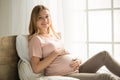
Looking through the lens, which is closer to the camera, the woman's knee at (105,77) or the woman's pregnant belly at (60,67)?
the woman's knee at (105,77)

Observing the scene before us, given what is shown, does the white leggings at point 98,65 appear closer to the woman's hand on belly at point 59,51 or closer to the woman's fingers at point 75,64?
the woman's fingers at point 75,64

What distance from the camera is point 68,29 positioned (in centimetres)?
295

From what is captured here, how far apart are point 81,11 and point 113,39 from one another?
478mm

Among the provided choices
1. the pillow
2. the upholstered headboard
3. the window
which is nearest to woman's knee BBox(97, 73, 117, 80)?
the pillow

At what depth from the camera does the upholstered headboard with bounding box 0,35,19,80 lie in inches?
83.1

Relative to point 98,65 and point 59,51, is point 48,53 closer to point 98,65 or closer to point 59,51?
point 59,51

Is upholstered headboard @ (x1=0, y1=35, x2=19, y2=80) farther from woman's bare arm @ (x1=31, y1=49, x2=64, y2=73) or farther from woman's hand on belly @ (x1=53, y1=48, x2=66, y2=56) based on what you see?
woman's hand on belly @ (x1=53, y1=48, x2=66, y2=56)

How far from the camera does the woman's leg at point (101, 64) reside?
6.86ft

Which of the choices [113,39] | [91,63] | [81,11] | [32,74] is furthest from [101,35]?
[32,74]

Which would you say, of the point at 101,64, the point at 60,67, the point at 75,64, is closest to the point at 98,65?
the point at 101,64

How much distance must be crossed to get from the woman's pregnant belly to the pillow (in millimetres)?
211

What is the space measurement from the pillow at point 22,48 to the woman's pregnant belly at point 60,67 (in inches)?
8.3

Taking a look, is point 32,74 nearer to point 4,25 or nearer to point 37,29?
point 37,29

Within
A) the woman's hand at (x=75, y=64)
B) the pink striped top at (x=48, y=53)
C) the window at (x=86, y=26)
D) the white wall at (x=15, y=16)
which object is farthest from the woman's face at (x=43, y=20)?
the white wall at (x=15, y=16)
